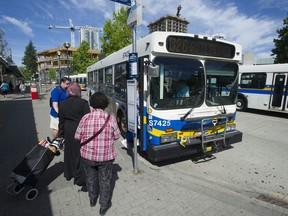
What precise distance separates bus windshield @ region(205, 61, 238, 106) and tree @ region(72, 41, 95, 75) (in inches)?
1231

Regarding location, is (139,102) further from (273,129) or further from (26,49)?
(26,49)

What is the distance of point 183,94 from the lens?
3.98 meters

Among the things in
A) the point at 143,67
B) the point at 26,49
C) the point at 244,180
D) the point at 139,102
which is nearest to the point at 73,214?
the point at 139,102

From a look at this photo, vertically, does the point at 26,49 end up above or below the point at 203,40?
above

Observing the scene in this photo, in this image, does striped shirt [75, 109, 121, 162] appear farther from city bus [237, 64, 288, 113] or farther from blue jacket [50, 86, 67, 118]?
city bus [237, 64, 288, 113]

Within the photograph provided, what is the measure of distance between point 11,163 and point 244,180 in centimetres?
528

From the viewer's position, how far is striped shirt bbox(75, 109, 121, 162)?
2.36m

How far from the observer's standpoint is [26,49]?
266ft

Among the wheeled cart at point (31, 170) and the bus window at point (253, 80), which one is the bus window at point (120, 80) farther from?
the bus window at point (253, 80)

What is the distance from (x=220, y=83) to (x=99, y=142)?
3479 mm

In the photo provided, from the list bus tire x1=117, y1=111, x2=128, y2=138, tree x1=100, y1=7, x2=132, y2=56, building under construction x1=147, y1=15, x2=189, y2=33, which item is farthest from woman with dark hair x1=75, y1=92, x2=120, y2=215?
building under construction x1=147, y1=15, x2=189, y2=33

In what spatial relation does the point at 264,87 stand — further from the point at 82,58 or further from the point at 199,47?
the point at 82,58

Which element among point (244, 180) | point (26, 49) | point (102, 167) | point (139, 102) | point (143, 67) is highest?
point (26, 49)

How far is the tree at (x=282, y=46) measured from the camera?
16402 mm
